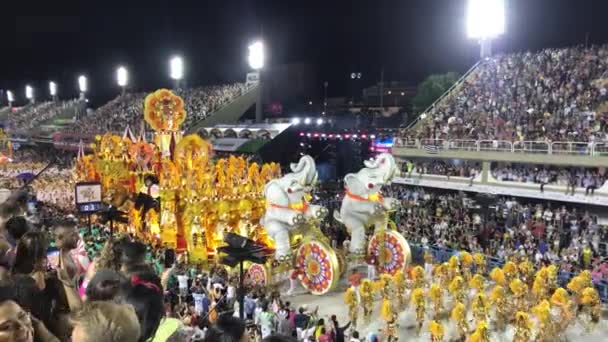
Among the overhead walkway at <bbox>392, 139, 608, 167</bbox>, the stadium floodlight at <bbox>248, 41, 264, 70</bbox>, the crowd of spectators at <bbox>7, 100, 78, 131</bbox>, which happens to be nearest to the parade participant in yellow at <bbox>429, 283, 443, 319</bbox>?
the overhead walkway at <bbox>392, 139, 608, 167</bbox>

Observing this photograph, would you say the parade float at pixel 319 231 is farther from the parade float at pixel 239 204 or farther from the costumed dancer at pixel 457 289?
the costumed dancer at pixel 457 289

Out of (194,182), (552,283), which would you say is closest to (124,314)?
(552,283)

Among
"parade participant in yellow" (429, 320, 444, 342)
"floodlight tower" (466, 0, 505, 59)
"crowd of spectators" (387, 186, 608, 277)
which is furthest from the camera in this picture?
"floodlight tower" (466, 0, 505, 59)

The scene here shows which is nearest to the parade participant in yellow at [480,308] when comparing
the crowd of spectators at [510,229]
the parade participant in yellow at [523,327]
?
the parade participant in yellow at [523,327]

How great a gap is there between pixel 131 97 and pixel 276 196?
1580 inches

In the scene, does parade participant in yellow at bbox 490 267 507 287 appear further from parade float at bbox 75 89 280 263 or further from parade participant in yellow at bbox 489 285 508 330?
parade float at bbox 75 89 280 263

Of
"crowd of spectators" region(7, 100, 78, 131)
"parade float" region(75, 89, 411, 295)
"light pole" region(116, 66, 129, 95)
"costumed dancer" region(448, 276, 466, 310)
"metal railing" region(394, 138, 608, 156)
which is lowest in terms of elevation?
"costumed dancer" region(448, 276, 466, 310)

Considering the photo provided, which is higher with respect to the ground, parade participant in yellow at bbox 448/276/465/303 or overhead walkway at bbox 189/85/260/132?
overhead walkway at bbox 189/85/260/132

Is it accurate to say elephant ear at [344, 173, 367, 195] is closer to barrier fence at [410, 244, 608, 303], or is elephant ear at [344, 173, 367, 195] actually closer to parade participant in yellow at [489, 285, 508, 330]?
barrier fence at [410, 244, 608, 303]

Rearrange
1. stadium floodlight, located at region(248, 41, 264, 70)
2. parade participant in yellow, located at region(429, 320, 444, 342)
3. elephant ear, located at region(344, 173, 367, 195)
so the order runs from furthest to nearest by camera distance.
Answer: stadium floodlight, located at region(248, 41, 264, 70) < elephant ear, located at region(344, 173, 367, 195) < parade participant in yellow, located at region(429, 320, 444, 342)

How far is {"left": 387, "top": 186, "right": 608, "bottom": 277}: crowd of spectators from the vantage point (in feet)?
41.7

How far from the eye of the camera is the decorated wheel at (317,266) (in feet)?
35.2

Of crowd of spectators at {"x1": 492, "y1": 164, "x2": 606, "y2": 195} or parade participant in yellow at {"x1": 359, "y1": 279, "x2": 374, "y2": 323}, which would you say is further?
crowd of spectators at {"x1": 492, "y1": 164, "x2": 606, "y2": 195}

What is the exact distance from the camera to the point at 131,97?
48.5 meters
